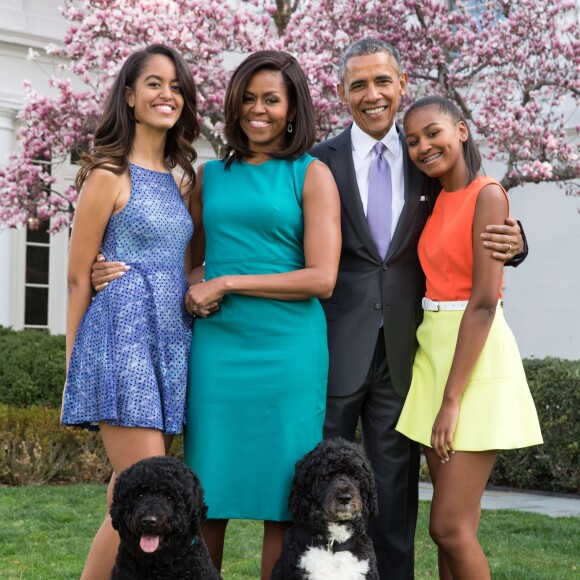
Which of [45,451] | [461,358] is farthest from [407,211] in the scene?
[45,451]

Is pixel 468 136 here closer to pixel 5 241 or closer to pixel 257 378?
pixel 257 378

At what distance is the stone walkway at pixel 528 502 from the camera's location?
8.21 metres

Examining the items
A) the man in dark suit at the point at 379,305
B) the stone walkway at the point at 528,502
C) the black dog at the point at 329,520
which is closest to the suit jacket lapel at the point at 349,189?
the man in dark suit at the point at 379,305

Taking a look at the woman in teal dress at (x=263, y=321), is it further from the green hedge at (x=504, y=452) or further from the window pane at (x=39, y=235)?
the window pane at (x=39, y=235)

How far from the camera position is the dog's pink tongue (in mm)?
3318

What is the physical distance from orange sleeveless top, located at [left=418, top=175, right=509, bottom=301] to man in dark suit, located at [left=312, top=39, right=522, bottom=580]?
0.53ft

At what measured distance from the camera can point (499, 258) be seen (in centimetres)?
380

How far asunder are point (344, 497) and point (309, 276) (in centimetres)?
86

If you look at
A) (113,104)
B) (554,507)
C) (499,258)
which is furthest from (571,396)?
(113,104)

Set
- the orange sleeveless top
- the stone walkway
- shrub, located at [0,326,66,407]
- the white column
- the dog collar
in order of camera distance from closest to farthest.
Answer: the dog collar → the orange sleeveless top → the stone walkway → shrub, located at [0,326,66,407] → the white column

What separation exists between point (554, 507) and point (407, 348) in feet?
15.7

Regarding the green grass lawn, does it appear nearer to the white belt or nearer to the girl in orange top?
the girl in orange top

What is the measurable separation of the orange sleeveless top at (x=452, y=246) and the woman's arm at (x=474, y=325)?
66 millimetres

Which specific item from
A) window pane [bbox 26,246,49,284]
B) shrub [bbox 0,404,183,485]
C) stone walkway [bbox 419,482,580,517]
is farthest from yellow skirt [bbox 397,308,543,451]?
window pane [bbox 26,246,49,284]
